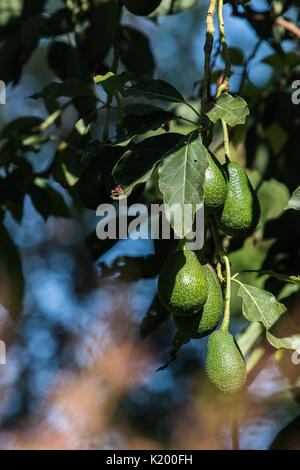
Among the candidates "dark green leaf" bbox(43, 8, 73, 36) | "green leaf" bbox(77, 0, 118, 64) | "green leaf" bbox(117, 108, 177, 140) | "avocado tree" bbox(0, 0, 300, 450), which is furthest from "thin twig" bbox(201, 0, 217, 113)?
"dark green leaf" bbox(43, 8, 73, 36)

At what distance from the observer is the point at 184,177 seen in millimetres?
898

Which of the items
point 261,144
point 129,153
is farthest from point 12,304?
point 261,144

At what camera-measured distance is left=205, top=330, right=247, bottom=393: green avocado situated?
3.00 ft

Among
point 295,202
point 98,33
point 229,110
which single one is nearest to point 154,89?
point 229,110

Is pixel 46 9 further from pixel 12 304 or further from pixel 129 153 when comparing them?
pixel 129 153

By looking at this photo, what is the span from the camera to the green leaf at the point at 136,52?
179 centimetres

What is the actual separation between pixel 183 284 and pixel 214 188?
0.16m

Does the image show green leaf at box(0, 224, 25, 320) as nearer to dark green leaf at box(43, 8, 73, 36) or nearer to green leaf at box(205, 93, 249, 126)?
dark green leaf at box(43, 8, 73, 36)

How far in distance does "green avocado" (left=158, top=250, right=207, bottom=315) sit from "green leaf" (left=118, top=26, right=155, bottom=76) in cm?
98

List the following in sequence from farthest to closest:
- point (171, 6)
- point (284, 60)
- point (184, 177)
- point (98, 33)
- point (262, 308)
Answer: point (284, 60) → point (98, 33) → point (171, 6) → point (262, 308) → point (184, 177)

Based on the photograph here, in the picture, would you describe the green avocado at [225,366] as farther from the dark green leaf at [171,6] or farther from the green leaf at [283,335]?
the dark green leaf at [171,6]

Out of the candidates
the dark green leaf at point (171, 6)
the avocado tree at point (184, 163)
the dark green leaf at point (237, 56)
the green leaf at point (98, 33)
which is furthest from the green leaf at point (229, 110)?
the dark green leaf at point (237, 56)

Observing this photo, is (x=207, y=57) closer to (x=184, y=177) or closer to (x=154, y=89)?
(x=154, y=89)

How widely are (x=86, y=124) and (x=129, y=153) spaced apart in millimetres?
431
